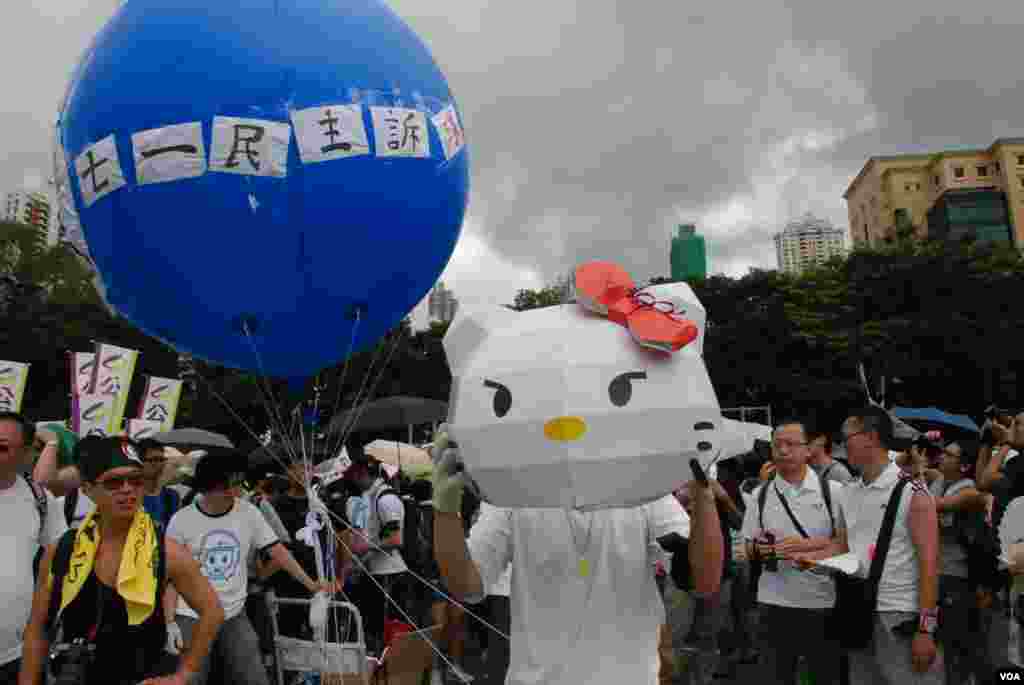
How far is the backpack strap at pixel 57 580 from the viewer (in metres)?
3.00

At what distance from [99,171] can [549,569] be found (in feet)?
11.1

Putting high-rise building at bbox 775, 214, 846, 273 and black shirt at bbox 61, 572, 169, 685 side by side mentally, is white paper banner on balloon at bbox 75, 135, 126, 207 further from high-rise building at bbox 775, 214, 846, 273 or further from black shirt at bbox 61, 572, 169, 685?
high-rise building at bbox 775, 214, 846, 273

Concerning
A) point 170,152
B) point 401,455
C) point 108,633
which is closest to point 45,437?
point 170,152

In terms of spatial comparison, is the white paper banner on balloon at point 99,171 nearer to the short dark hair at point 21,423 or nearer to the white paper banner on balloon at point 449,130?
the short dark hair at point 21,423

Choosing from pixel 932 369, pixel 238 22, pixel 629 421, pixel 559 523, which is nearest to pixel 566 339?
pixel 629 421

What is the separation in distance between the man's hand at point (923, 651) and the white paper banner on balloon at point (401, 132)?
11.8 ft

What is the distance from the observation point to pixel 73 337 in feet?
112

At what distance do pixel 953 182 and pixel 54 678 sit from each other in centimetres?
7605

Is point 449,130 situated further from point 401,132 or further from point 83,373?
point 83,373

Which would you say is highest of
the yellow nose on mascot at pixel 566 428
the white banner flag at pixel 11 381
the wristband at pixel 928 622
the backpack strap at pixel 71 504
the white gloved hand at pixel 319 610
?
the white banner flag at pixel 11 381

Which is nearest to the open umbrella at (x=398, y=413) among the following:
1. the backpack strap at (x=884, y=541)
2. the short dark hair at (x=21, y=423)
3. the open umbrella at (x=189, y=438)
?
the open umbrella at (x=189, y=438)

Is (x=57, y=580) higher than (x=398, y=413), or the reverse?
(x=398, y=413)

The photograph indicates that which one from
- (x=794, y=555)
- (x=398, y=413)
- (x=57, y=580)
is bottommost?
(x=794, y=555)

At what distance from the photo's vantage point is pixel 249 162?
4301 mm
